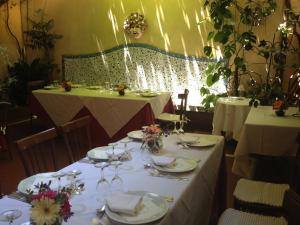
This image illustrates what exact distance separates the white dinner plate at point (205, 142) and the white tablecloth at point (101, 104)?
1697 mm

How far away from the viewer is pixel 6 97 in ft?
20.8

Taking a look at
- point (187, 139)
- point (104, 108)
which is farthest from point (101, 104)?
point (187, 139)

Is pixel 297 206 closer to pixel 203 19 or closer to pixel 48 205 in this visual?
pixel 48 205

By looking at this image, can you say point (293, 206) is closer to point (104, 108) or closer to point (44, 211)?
point (44, 211)

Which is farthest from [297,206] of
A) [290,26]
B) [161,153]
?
[290,26]

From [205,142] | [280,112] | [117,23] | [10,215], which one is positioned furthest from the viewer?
[117,23]

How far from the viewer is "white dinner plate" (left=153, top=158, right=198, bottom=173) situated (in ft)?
5.78

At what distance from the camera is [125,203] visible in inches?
53.6

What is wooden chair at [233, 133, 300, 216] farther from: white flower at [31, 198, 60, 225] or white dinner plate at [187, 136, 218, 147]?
white flower at [31, 198, 60, 225]

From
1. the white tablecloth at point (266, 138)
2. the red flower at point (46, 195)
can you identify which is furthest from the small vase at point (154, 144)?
the white tablecloth at point (266, 138)

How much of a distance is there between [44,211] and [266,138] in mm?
2322

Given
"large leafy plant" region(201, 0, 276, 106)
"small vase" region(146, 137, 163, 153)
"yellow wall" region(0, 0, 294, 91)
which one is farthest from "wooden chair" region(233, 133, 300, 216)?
"yellow wall" region(0, 0, 294, 91)

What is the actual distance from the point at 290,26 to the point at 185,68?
1.75 meters

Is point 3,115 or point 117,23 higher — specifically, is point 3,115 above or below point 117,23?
below
